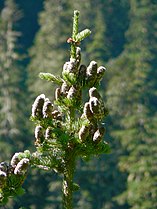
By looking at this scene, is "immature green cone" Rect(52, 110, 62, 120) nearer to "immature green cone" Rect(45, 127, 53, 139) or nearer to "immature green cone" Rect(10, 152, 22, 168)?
"immature green cone" Rect(45, 127, 53, 139)

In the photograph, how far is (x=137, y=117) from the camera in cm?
3366

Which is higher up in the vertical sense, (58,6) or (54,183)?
(58,6)

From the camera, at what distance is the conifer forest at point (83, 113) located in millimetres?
3762

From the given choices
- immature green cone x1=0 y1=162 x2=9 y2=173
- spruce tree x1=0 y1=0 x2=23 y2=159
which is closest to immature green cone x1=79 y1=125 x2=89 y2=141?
immature green cone x1=0 y1=162 x2=9 y2=173

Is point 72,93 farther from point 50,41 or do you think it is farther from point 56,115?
point 50,41

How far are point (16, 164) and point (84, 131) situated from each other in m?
0.43

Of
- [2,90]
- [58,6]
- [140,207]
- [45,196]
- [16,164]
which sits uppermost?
[58,6]

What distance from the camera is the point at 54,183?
3306 cm

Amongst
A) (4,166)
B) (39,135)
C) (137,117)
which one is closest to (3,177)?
(4,166)

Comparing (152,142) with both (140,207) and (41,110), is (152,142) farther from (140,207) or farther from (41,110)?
(41,110)

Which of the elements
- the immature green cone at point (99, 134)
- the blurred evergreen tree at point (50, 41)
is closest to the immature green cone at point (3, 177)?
the immature green cone at point (99, 134)

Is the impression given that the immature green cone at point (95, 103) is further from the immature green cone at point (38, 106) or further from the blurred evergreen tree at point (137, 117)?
the blurred evergreen tree at point (137, 117)

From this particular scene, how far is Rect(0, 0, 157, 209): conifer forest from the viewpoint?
3.76 m

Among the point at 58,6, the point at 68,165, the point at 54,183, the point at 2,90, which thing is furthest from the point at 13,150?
the point at 68,165
